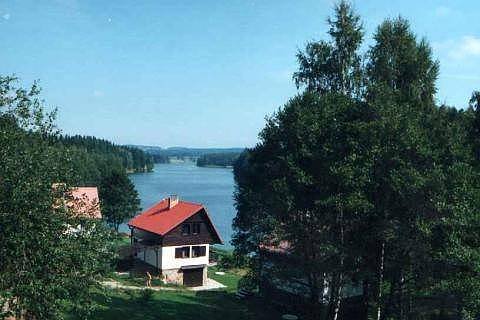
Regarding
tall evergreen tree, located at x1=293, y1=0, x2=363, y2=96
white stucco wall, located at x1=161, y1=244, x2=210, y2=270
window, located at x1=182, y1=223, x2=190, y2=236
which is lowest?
white stucco wall, located at x1=161, y1=244, x2=210, y2=270

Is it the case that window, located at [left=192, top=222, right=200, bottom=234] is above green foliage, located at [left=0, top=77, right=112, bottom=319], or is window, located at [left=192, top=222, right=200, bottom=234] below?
below

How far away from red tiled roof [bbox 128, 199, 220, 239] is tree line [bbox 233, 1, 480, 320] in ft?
73.9

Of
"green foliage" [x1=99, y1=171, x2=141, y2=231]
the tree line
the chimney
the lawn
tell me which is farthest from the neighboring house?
"green foliage" [x1=99, y1=171, x2=141, y2=231]

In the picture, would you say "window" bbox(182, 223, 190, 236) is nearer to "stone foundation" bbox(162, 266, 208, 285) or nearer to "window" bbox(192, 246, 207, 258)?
"window" bbox(192, 246, 207, 258)

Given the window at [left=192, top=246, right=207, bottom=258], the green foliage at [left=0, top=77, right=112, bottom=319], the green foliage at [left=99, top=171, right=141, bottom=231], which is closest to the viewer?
the green foliage at [left=0, top=77, right=112, bottom=319]

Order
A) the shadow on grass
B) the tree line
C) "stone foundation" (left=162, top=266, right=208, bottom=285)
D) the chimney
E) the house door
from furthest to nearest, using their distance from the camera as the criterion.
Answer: the chimney
the house door
"stone foundation" (left=162, top=266, right=208, bottom=285)
the shadow on grass
the tree line

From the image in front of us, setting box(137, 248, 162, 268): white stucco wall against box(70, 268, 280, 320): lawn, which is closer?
box(70, 268, 280, 320): lawn

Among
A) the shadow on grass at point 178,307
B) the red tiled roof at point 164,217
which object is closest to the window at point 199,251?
the red tiled roof at point 164,217

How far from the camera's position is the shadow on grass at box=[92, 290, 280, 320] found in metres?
29.5

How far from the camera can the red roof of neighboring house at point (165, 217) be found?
49.9m

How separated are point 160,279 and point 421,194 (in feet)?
103

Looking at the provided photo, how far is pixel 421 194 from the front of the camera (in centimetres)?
2298

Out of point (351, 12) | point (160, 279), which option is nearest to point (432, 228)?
point (351, 12)

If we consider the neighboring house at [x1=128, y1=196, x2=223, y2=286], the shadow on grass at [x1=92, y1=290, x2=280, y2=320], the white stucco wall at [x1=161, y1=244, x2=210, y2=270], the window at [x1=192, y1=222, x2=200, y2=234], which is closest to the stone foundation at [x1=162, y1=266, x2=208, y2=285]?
the neighboring house at [x1=128, y1=196, x2=223, y2=286]
